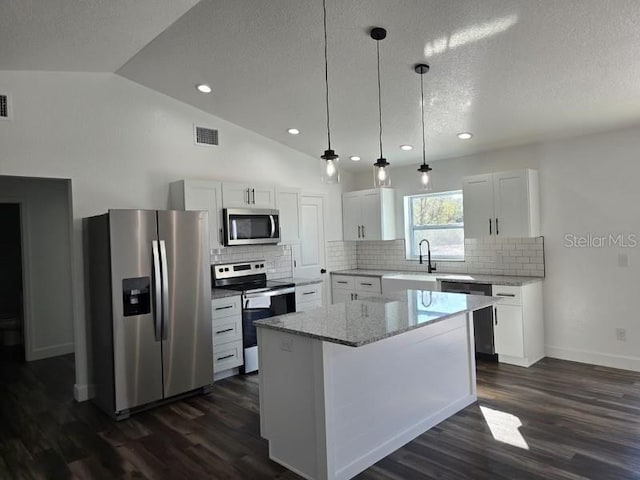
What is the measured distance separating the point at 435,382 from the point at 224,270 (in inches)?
106

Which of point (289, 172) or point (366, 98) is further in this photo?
point (289, 172)

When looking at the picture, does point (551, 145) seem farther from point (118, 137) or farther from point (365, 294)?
point (118, 137)

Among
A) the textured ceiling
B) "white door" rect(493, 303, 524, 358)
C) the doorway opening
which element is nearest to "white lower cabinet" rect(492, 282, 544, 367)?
"white door" rect(493, 303, 524, 358)

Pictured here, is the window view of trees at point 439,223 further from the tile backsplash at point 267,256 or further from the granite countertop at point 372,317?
the granite countertop at point 372,317

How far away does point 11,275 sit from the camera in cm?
660

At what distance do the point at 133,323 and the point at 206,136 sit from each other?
2300mm

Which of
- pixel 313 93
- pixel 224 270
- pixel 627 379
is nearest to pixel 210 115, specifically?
pixel 313 93

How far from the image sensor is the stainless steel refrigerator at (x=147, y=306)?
3674 mm

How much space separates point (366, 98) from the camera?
4191 millimetres

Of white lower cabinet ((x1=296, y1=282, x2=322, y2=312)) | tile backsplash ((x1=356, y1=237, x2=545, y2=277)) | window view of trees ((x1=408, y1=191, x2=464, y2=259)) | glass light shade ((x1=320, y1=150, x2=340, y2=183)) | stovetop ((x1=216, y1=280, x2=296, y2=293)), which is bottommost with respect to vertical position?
white lower cabinet ((x1=296, y1=282, x2=322, y2=312))

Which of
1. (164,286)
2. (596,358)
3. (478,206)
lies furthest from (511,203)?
(164,286)

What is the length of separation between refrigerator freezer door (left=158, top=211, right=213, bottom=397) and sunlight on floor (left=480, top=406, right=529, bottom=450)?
8.08 ft

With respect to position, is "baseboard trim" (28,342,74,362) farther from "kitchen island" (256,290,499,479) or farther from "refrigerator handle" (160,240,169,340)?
"kitchen island" (256,290,499,479)

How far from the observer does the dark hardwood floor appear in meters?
2.73
